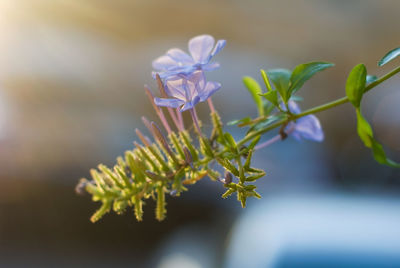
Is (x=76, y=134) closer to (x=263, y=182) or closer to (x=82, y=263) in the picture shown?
(x=82, y=263)

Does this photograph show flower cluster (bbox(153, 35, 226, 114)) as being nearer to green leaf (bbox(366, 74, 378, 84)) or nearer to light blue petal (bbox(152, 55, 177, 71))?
light blue petal (bbox(152, 55, 177, 71))

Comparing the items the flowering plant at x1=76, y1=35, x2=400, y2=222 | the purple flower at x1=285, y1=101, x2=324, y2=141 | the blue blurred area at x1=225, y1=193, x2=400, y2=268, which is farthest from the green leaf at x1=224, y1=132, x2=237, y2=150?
the blue blurred area at x1=225, y1=193, x2=400, y2=268

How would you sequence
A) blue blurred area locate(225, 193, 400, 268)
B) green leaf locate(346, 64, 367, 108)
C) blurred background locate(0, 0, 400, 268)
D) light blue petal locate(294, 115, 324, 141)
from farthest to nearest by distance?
1. blurred background locate(0, 0, 400, 268)
2. blue blurred area locate(225, 193, 400, 268)
3. light blue petal locate(294, 115, 324, 141)
4. green leaf locate(346, 64, 367, 108)

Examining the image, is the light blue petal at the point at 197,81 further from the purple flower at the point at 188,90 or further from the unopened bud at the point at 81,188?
the unopened bud at the point at 81,188

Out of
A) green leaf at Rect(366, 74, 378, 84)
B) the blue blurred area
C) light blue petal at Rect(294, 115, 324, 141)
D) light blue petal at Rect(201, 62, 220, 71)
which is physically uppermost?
light blue petal at Rect(201, 62, 220, 71)

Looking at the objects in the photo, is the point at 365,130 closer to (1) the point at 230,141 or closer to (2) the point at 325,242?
(1) the point at 230,141

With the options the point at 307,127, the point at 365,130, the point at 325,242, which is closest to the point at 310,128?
the point at 307,127

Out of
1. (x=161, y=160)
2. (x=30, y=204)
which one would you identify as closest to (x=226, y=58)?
(x=30, y=204)
